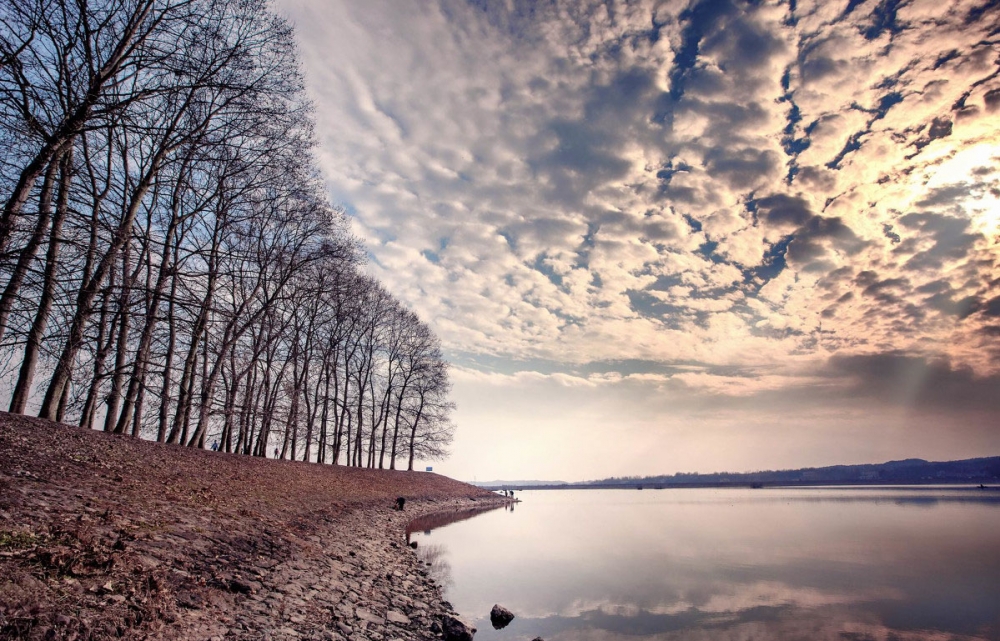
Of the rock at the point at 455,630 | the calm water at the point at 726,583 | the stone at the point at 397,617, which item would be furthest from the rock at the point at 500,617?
the stone at the point at 397,617

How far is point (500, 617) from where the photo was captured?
11016 millimetres

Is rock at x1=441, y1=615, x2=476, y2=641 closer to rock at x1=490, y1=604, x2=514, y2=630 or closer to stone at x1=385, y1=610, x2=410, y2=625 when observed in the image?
stone at x1=385, y1=610, x2=410, y2=625

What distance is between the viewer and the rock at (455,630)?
907 centimetres

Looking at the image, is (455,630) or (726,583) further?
(726,583)

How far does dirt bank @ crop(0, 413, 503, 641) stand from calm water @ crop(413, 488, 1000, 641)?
2849 millimetres

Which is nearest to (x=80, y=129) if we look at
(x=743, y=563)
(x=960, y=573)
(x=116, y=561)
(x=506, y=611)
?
(x=116, y=561)

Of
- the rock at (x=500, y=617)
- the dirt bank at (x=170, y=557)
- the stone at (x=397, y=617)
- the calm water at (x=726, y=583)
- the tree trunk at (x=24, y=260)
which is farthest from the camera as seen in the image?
the calm water at (x=726, y=583)

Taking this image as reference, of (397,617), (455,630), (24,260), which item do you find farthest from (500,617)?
(24,260)

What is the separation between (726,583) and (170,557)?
15.7 m

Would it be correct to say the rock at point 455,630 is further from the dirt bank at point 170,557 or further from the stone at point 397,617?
the stone at point 397,617

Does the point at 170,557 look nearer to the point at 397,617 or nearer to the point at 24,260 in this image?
the point at 397,617

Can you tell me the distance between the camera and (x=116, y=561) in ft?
20.1

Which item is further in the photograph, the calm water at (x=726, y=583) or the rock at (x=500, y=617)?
the calm water at (x=726, y=583)

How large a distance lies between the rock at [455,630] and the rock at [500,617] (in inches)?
66.6
